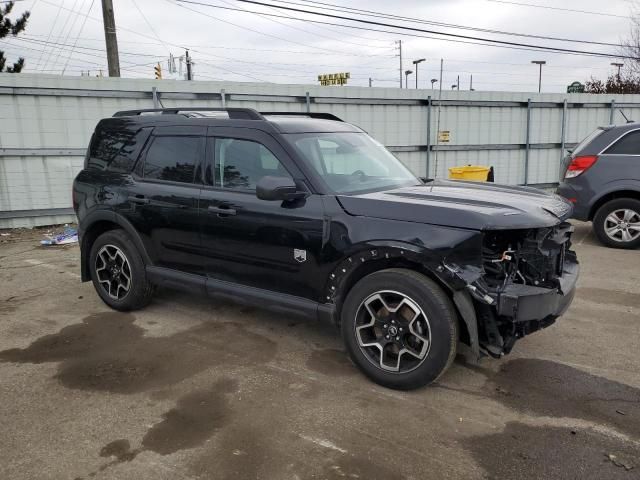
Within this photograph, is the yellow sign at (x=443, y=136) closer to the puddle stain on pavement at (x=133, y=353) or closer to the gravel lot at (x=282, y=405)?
the gravel lot at (x=282, y=405)

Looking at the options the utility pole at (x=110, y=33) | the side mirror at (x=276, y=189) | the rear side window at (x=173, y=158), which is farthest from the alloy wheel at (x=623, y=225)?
the utility pole at (x=110, y=33)

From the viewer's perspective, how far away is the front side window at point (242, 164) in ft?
13.1

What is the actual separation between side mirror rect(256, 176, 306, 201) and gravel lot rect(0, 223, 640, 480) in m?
1.27

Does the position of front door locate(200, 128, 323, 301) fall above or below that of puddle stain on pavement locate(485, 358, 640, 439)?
above

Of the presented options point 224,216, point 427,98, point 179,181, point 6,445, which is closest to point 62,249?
point 179,181

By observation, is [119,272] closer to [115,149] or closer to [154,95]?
[115,149]

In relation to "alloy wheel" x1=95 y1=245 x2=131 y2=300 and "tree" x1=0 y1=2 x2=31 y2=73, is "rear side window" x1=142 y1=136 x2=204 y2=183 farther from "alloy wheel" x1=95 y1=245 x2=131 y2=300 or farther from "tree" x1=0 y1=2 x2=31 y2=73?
"tree" x1=0 y1=2 x2=31 y2=73

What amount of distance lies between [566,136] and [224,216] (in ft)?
40.4

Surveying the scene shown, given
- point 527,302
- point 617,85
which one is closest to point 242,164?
point 527,302

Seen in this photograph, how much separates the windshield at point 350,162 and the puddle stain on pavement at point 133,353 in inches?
58.1

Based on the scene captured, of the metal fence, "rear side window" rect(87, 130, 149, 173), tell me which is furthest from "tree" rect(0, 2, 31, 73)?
"rear side window" rect(87, 130, 149, 173)

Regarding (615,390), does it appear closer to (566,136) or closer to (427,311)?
(427,311)

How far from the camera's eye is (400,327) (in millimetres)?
3385

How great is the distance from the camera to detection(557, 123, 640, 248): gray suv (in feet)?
24.0
